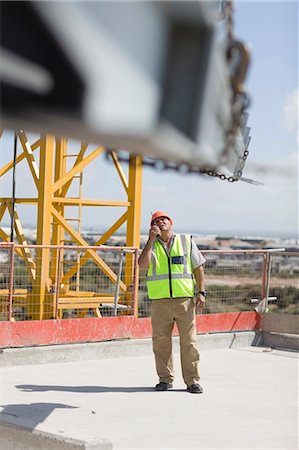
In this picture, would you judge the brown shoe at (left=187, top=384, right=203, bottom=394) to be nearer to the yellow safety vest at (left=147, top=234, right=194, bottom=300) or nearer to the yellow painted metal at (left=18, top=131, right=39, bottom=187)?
the yellow safety vest at (left=147, top=234, right=194, bottom=300)

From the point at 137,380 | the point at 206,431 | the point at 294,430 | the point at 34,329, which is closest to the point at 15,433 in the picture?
the point at 206,431

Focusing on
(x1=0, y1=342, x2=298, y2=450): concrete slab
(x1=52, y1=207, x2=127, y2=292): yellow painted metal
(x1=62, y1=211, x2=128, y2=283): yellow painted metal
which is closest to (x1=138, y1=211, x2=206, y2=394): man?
(x1=0, y1=342, x2=298, y2=450): concrete slab

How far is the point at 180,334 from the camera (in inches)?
361

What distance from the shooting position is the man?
29.7 ft

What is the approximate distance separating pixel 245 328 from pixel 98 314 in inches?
109

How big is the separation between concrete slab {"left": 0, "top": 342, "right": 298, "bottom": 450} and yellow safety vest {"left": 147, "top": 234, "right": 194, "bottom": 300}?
106 centimetres

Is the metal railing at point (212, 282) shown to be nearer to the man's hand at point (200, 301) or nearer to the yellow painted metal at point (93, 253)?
the yellow painted metal at point (93, 253)

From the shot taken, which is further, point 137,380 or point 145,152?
point 137,380

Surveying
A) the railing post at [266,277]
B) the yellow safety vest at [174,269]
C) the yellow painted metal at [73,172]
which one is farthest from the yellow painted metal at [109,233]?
the yellow safety vest at [174,269]

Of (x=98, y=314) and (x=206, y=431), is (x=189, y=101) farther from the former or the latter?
(x=98, y=314)

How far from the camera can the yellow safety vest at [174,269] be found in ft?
29.7

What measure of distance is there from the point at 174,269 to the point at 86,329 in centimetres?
287

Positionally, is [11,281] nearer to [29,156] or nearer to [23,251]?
[23,251]

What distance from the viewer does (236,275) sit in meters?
14.5
